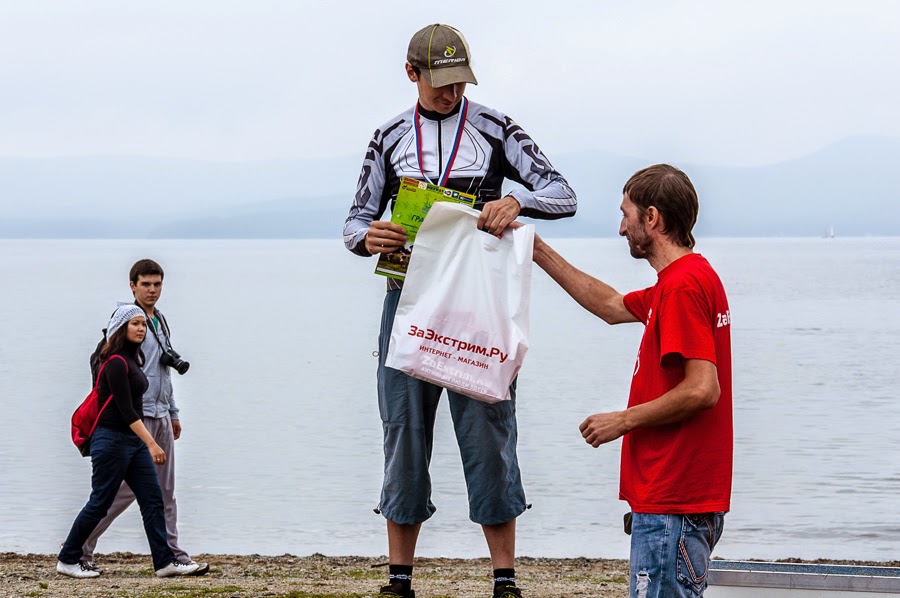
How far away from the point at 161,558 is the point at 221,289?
186 ft

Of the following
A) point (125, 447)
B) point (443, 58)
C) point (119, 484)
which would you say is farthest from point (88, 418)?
point (443, 58)

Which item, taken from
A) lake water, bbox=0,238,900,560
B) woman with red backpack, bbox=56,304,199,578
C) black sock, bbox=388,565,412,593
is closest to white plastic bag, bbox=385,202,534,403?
black sock, bbox=388,565,412,593

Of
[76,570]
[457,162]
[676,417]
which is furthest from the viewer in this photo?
[76,570]

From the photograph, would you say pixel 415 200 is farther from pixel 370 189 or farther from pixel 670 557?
pixel 670 557

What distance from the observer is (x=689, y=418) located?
3555 millimetres

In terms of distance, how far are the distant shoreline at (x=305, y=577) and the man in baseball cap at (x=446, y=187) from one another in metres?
1.09

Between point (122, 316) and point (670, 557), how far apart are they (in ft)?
14.0

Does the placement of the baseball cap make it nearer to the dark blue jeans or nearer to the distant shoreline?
the distant shoreline

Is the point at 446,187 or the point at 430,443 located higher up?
the point at 446,187

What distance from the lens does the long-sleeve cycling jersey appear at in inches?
186

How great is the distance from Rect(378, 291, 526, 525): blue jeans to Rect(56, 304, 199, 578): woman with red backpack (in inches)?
101

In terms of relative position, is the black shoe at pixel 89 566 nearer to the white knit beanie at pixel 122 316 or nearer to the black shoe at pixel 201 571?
the black shoe at pixel 201 571

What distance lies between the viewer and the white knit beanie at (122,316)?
6.99 meters

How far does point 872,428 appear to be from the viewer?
16.5 m
